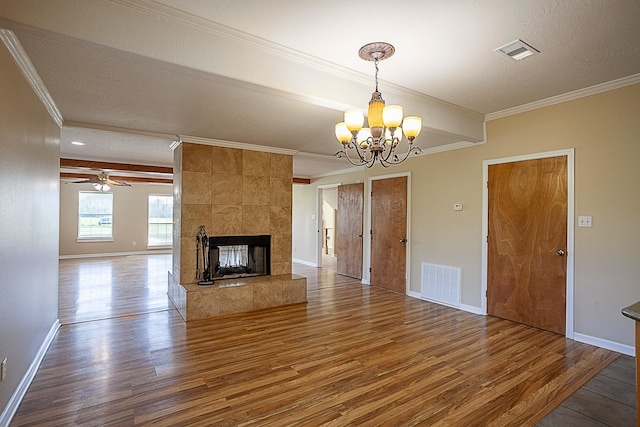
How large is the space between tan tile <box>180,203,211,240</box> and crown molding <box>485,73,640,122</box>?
4046 millimetres

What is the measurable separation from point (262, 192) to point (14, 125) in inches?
127

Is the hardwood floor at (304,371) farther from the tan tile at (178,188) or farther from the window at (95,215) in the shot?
the window at (95,215)

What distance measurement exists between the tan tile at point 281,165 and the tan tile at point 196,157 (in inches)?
39.2

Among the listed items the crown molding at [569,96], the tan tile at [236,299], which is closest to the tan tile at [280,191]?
the tan tile at [236,299]

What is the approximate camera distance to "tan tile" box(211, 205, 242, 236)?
15.7 ft

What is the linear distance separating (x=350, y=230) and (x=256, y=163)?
2.81 metres

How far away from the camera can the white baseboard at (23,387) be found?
1990 millimetres

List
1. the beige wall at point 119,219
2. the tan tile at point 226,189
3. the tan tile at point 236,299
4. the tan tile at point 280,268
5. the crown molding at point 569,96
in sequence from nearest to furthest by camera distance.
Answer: the crown molding at point 569,96 < the tan tile at point 236,299 < the tan tile at point 226,189 < the tan tile at point 280,268 < the beige wall at point 119,219

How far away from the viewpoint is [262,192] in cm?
514

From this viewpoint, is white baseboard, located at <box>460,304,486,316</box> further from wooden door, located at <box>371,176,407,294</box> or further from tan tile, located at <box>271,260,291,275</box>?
tan tile, located at <box>271,260,291,275</box>

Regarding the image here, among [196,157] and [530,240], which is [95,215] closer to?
[196,157]

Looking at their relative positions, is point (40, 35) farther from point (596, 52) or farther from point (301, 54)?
point (596, 52)

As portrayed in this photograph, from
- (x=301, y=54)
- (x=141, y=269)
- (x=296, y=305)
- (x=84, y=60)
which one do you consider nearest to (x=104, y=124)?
(x=84, y=60)

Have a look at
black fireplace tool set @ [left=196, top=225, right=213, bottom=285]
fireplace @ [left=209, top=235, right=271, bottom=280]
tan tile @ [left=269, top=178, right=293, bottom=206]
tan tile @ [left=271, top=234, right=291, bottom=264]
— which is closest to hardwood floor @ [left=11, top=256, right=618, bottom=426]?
black fireplace tool set @ [left=196, top=225, right=213, bottom=285]
